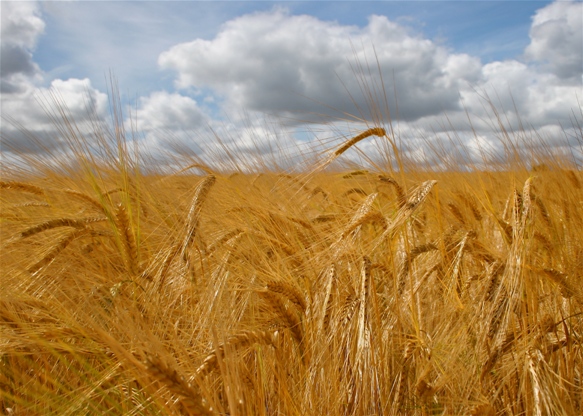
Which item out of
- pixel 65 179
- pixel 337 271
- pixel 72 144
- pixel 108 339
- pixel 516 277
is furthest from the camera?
pixel 65 179

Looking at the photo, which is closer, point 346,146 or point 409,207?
point 409,207

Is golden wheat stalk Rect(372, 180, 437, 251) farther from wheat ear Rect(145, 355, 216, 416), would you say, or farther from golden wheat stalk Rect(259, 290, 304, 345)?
wheat ear Rect(145, 355, 216, 416)

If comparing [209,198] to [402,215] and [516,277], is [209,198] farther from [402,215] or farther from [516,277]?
[516,277]

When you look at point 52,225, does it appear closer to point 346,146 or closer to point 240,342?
point 240,342

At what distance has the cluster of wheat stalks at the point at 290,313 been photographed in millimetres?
1227

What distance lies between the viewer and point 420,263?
201 cm

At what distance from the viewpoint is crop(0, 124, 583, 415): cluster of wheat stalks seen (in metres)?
1.23

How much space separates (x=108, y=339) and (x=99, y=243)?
4.67ft

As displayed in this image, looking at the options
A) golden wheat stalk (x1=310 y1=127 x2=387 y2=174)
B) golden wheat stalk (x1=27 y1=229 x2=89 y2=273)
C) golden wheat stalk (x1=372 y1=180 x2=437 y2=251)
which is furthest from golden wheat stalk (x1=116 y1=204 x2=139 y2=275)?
golden wheat stalk (x1=372 y1=180 x2=437 y2=251)

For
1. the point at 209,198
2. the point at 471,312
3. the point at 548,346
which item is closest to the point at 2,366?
the point at 209,198

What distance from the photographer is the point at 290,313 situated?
1.42 m

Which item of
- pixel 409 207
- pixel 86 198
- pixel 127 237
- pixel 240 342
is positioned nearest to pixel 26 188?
pixel 86 198

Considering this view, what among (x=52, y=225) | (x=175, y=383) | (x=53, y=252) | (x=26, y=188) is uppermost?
(x=26, y=188)

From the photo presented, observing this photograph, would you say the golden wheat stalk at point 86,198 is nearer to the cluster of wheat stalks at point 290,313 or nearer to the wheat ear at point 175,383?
the cluster of wheat stalks at point 290,313
